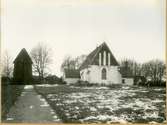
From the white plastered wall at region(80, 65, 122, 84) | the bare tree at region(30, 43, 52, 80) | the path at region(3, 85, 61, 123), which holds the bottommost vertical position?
the path at region(3, 85, 61, 123)

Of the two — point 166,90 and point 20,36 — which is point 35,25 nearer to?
point 20,36

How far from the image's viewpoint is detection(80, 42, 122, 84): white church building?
6.63 feet

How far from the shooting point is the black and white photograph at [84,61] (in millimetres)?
2012

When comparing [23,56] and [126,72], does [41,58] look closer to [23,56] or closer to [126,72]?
[23,56]

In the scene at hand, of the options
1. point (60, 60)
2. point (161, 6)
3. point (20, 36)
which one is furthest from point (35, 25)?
point (161, 6)

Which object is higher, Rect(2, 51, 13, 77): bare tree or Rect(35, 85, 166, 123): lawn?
Rect(2, 51, 13, 77): bare tree

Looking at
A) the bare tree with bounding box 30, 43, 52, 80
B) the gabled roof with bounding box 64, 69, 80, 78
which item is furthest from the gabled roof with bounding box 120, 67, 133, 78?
the bare tree with bounding box 30, 43, 52, 80

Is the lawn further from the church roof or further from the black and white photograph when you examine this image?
the church roof

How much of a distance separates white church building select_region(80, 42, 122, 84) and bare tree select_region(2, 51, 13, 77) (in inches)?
15.1

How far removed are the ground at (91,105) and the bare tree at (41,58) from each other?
0.09 meters

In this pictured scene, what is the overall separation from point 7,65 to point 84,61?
42 cm

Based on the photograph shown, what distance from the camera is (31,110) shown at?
2041mm

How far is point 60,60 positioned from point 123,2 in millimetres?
457

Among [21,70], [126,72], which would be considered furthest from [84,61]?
[21,70]
